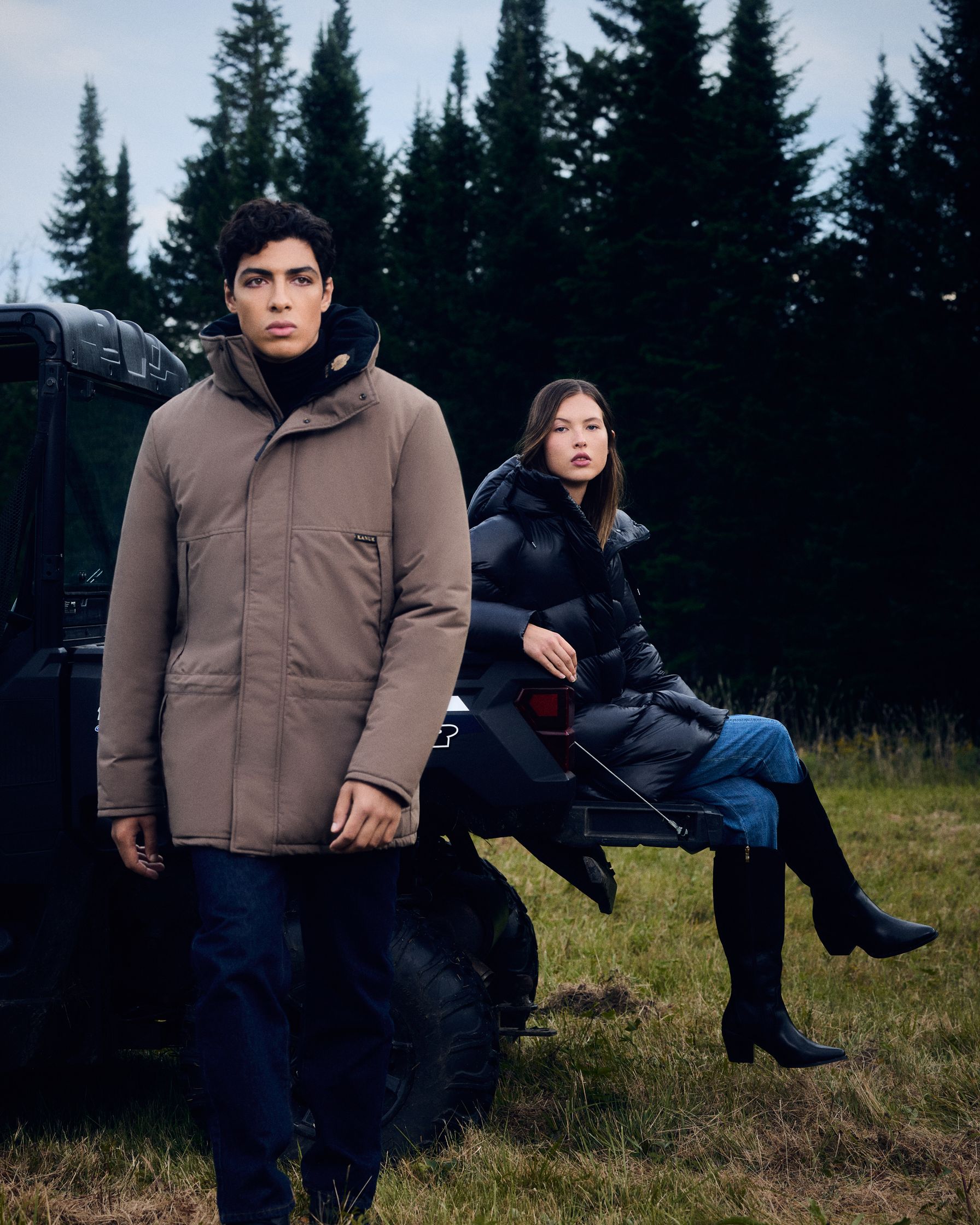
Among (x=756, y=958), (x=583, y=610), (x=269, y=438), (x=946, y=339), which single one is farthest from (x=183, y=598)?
(x=946, y=339)

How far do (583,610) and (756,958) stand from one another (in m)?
1.06

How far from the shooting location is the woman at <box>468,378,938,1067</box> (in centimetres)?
355

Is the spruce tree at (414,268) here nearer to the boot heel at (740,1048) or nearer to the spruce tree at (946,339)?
the spruce tree at (946,339)

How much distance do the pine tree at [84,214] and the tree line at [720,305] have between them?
9423mm

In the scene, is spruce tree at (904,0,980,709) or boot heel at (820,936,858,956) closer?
boot heel at (820,936,858,956)

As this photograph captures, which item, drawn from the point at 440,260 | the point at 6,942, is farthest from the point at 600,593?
the point at 440,260

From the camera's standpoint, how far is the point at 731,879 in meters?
3.62

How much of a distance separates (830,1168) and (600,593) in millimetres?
1620

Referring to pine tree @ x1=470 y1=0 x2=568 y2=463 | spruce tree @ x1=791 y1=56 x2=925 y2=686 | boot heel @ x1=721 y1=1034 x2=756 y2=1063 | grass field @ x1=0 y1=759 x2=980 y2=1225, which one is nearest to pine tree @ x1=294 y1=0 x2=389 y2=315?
pine tree @ x1=470 y1=0 x2=568 y2=463

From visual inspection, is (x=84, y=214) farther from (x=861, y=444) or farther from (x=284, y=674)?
(x=284, y=674)

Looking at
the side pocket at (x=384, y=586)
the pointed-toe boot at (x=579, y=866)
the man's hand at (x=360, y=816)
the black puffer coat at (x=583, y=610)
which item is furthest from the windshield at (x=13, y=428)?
the man's hand at (x=360, y=816)

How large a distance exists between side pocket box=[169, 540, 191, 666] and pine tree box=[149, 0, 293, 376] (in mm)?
29119

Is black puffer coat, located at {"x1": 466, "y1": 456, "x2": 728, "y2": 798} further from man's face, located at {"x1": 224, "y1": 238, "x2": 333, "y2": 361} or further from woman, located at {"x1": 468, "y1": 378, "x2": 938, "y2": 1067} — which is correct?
man's face, located at {"x1": 224, "y1": 238, "x2": 333, "y2": 361}

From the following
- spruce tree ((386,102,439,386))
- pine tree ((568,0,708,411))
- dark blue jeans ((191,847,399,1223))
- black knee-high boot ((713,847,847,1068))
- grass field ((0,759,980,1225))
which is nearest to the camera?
dark blue jeans ((191,847,399,1223))
